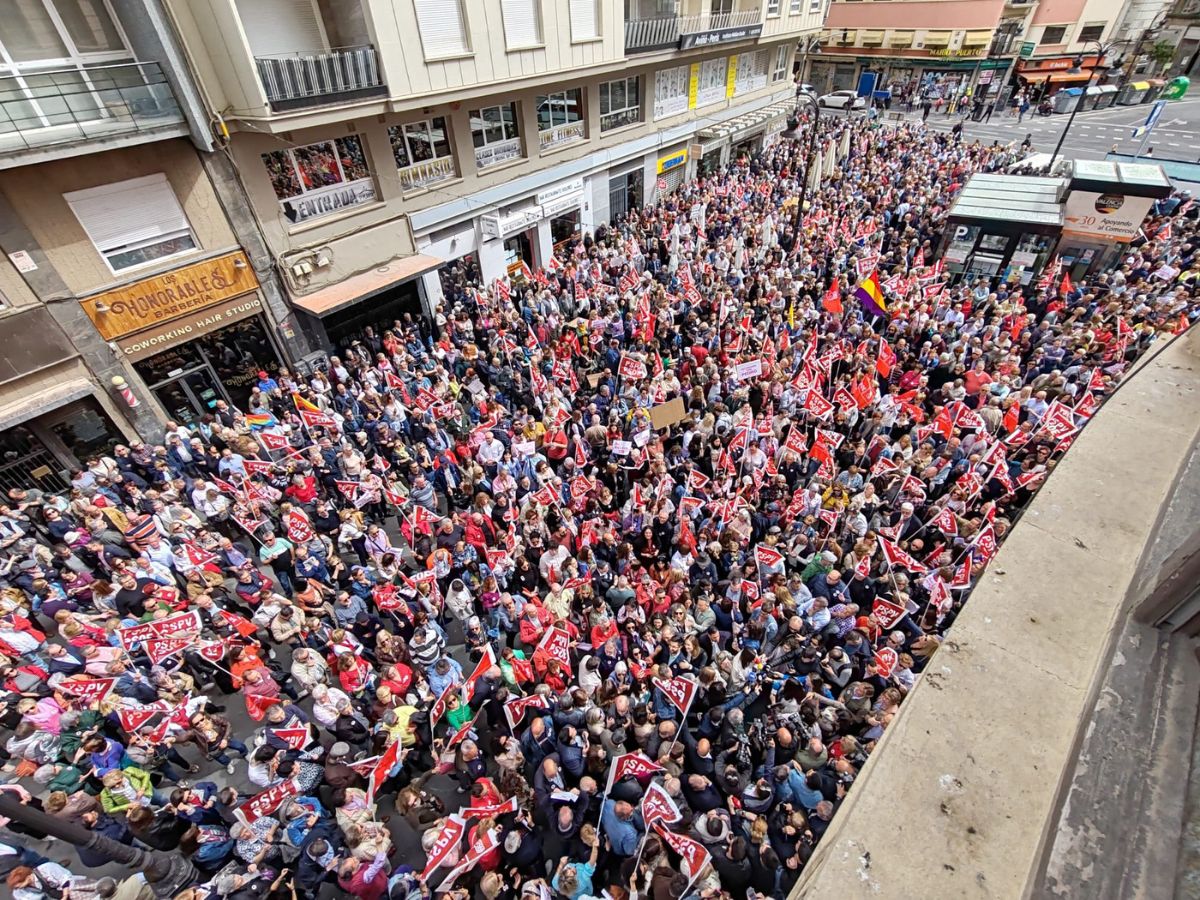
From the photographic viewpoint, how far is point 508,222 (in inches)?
707

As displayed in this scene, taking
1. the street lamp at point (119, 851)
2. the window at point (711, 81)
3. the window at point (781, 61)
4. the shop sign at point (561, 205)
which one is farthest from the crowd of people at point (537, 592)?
the window at point (781, 61)

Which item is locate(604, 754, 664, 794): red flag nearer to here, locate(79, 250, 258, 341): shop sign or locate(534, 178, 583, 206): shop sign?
locate(79, 250, 258, 341): shop sign

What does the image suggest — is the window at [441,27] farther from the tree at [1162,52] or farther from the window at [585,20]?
the tree at [1162,52]

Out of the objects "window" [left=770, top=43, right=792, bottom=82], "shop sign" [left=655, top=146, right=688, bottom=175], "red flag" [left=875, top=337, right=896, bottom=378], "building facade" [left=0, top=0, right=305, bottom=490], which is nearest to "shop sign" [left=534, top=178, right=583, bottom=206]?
"shop sign" [left=655, top=146, right=688, bottom=175]

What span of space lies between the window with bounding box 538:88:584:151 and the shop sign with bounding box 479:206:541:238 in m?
2.40

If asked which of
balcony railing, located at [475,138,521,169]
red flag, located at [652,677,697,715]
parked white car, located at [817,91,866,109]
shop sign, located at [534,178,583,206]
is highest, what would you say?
balcony railing, located at [475,138,521,169]

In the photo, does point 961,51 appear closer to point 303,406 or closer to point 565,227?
point 565,227

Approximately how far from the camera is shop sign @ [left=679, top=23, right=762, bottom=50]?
21312 mm

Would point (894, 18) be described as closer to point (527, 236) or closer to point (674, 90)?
point (674, 90)

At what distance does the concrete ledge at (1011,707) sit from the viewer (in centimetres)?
367

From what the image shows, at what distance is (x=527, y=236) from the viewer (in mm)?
19984

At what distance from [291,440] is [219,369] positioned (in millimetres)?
4169

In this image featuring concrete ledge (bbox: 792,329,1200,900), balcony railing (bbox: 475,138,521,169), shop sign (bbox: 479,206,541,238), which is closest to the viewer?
concrete ledge (bbox: 792,329,1200,900)

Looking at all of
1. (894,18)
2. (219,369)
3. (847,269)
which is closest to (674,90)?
(847,269)
